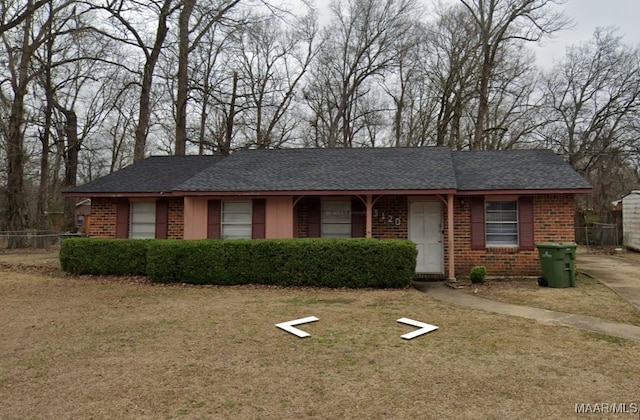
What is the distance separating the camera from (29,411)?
11.4 ft

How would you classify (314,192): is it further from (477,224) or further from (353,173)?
(477,224)

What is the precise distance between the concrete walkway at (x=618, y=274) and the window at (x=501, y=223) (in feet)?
7.49

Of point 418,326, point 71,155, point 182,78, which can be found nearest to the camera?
point 418,326

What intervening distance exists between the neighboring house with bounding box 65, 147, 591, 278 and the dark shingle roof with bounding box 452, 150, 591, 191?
0.03 m

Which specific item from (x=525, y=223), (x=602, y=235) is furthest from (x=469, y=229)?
(x=602, y=235)

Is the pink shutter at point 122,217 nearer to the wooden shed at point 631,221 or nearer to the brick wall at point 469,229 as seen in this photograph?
the brick wall at point 469,229

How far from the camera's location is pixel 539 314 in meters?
6.88

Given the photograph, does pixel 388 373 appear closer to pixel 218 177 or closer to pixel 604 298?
pixel 604 298

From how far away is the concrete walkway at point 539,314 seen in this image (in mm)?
5855

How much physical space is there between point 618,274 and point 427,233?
525 cm

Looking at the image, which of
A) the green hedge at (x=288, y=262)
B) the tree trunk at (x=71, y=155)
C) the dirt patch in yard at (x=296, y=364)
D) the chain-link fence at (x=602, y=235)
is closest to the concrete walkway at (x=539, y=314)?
the dirt patch in yard at (x=296, y=364)

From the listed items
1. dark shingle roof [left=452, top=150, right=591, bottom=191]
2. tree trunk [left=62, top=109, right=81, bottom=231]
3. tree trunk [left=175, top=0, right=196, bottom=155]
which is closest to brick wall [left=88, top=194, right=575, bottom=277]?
dark shingle roof [left=452, top=150, right=591, bottom=191]

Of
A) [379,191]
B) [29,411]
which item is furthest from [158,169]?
[29,411]

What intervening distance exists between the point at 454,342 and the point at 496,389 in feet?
4.85
